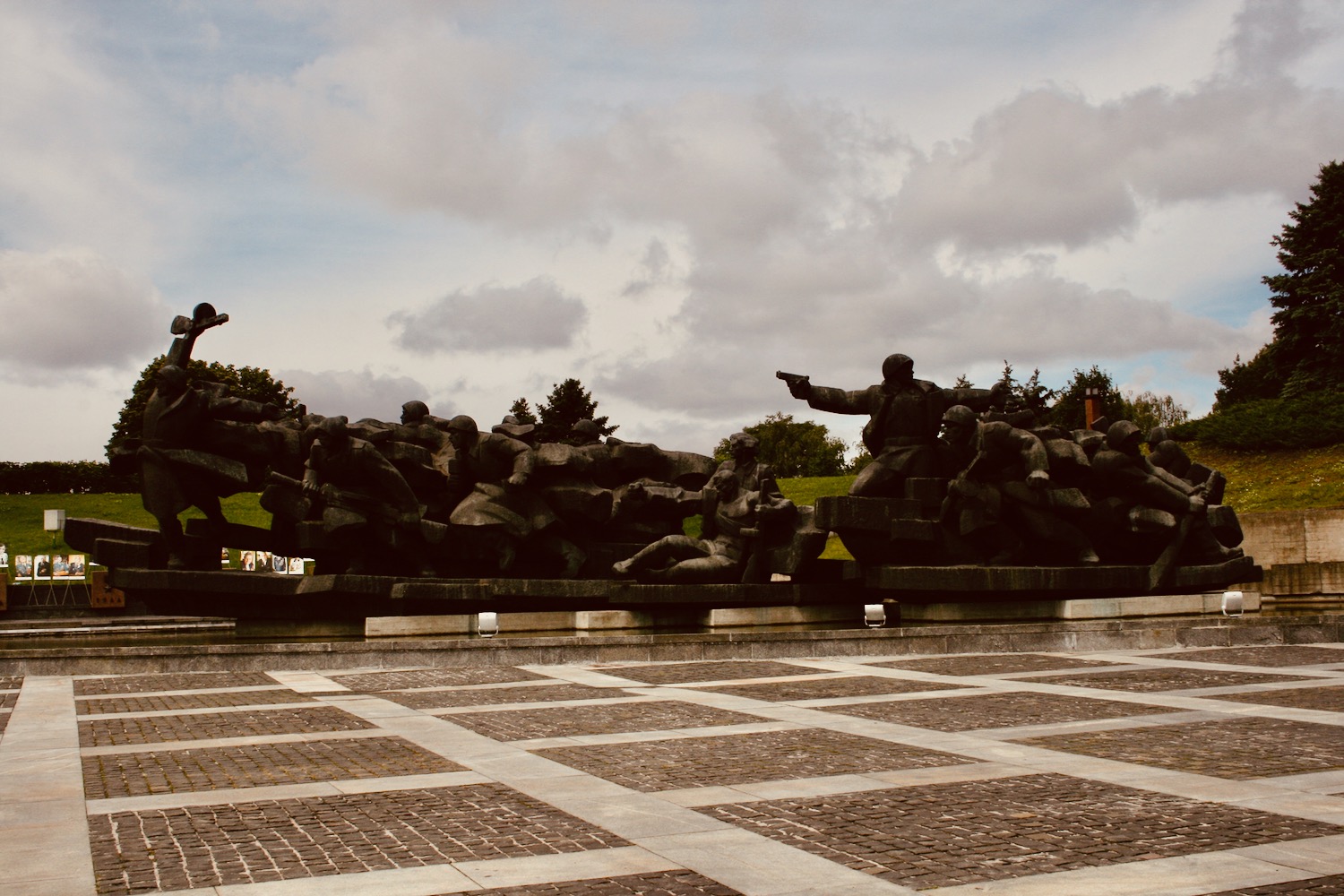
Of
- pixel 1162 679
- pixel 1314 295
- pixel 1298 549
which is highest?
pixel 1314 295

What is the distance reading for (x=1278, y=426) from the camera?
128 feet

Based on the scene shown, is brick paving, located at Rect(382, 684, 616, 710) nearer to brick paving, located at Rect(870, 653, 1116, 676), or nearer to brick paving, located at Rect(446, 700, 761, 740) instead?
brick paving, located at Rect(446, 700, 761, 740)

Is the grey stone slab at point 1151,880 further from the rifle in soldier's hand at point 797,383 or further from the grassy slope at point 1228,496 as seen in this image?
the grassy slope at point 1228,496

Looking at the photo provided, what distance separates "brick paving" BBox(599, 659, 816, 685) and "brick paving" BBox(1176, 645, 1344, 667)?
471cm

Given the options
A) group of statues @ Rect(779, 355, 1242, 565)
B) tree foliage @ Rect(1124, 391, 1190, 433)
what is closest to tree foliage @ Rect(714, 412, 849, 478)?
tree foliage @ Rect(1124, 391, 1190, 433)

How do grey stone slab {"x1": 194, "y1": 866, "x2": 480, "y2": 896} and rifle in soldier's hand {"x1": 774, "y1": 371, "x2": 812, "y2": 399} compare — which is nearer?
grey stone slab {"x1": 194, "y1": 866, "x2": 480, "y2": 896}

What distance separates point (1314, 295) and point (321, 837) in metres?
49.4

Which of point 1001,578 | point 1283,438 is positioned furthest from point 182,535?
point 1283,438

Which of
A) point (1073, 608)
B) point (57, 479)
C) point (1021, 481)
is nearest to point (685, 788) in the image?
point (1073, 608)

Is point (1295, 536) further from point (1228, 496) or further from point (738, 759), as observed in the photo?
point (738, 759)

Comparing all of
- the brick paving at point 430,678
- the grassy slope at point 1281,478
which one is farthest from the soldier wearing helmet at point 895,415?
the grassy slope at point 1281,478

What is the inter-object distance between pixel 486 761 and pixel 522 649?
704cm

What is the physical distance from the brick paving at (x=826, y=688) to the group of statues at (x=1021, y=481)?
285 inches

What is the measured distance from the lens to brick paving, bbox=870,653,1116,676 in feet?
45.3
